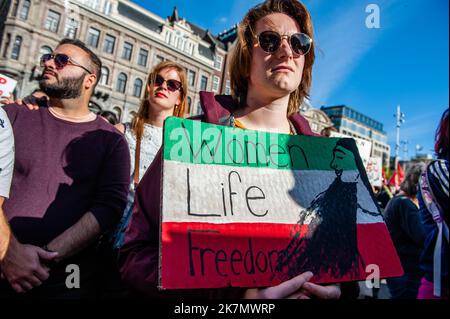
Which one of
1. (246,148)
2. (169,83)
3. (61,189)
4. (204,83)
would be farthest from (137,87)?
(246,148)

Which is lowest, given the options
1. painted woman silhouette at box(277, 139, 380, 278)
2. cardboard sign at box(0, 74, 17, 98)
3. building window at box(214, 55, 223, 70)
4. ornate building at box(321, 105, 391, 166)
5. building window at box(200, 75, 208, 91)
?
painted woman silhouette at box(277, 139, 380, 278)

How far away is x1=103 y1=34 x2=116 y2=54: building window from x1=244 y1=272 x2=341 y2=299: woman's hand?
24798mm

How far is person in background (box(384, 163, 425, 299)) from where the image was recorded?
280 centimetres

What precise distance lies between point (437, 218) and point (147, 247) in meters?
1.72

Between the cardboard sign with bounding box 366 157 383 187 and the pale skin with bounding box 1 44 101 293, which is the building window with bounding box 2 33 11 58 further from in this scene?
the cardboard sign with bounding box 366 157 383 187

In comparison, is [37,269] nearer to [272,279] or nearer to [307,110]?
[272,279]

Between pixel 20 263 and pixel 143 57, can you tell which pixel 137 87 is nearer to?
pixel 143 57

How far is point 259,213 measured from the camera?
2.99 ft

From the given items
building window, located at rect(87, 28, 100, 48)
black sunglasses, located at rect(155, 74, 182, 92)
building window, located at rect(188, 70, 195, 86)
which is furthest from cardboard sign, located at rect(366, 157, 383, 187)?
building window, located at rect(87, 28, 100, 48)

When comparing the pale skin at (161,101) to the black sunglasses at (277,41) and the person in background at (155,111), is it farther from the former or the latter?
the black sunglasses at (277,41)

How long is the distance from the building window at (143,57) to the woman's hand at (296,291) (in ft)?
83.6

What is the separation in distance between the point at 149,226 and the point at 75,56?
136 centimetres
